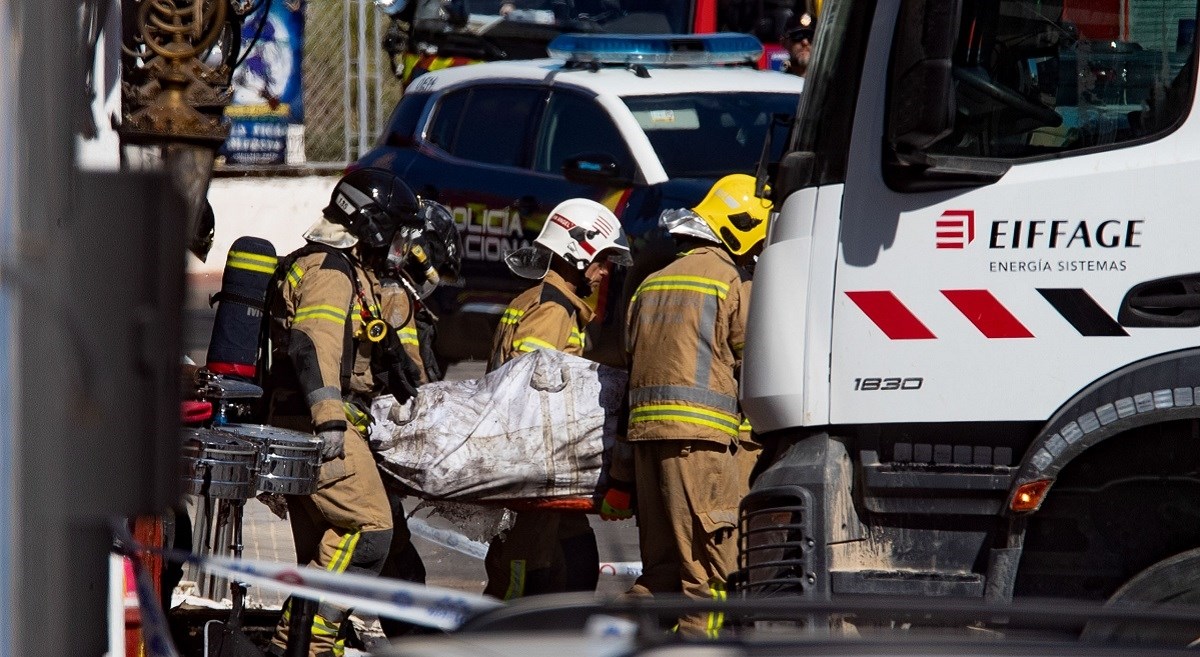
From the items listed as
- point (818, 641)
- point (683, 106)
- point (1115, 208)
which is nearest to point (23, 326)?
point (818, 641)

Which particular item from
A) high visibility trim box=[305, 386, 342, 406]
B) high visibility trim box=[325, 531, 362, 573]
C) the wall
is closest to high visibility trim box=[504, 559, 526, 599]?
high visibility trim box=[325, 531, 362, 573]

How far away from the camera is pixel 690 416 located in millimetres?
5547

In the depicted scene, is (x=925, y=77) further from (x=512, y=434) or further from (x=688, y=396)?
(x=512, y=434)

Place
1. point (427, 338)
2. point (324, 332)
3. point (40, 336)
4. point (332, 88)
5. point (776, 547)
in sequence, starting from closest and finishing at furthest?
point (40, 336)
point (776, 547)
point (324, 332)
point (427, 338)
point (332, 88)

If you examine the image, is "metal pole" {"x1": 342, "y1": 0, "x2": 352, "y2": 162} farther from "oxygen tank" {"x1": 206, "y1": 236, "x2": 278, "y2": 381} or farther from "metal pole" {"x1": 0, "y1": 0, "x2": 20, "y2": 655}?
"metal pole" {"x1": 0, "y1": 0, "x2": 20, "y2": 655}

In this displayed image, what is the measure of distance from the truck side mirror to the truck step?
1113 mm

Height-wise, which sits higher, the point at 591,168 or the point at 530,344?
the point at 591,168

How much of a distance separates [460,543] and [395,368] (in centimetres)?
135

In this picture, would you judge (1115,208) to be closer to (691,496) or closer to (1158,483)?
(1158,483)

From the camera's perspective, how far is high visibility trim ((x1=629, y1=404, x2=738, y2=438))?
18.2ft

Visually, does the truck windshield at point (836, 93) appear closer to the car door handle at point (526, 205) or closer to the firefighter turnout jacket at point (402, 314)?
the firefighter turnout jacket at point (402, 314)

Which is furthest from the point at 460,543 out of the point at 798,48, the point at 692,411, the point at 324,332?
the point at 798,48

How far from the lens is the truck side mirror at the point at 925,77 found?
412 cm

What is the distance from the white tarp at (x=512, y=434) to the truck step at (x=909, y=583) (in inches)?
67.6
